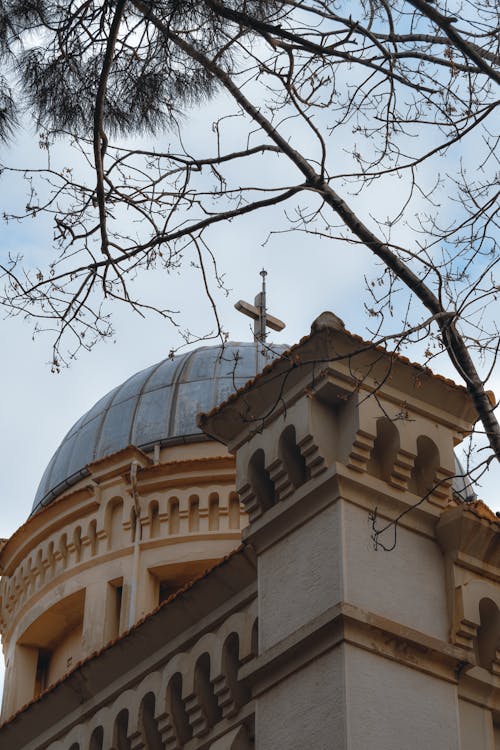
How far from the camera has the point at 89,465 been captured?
20.9m

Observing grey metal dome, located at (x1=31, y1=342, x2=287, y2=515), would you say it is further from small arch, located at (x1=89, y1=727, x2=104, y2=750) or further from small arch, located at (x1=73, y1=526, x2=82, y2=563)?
small arch, located at (x1=89, y1=727, x2=104, y2=750)

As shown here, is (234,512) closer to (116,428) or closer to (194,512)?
(194,512)

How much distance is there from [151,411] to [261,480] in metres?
10.2

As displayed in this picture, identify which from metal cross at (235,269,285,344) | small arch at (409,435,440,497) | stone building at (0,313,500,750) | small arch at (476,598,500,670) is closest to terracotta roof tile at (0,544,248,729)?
stone building at (0,313,500,750)

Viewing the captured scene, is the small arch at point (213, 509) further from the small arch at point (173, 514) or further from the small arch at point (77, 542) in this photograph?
the small arch at point (77, 542)

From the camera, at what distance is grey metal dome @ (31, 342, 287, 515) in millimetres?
21703

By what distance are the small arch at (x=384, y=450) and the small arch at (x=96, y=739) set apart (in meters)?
3.51

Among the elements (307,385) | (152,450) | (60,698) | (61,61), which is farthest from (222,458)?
(61,61)

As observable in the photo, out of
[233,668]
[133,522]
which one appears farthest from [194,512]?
[233,668]

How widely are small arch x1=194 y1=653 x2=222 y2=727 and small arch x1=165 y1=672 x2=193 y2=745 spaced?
0.29 m

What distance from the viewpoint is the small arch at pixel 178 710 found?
12195 millimetres

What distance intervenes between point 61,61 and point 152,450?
10.8 meters

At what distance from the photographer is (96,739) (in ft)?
43.3

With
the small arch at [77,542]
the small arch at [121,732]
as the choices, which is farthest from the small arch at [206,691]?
the small arch at [77,542]
